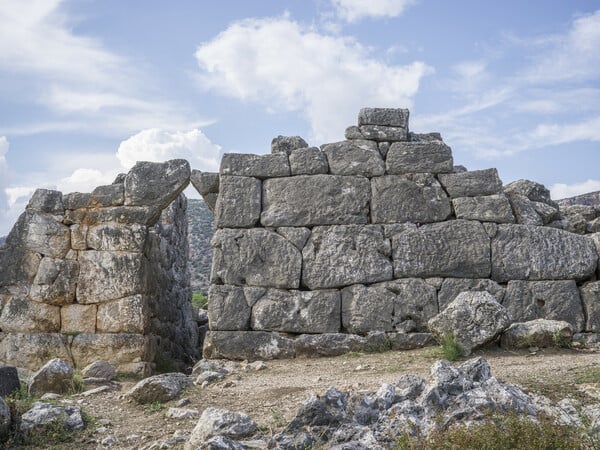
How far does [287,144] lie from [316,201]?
3.36 feet

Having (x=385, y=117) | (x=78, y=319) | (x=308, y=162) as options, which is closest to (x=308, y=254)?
(x=308, y=162)

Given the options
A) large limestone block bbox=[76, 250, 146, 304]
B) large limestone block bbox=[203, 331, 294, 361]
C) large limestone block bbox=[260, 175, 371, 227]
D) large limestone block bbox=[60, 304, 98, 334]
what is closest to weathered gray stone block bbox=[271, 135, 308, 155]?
large limestone block bbox=[260, 175, 371, 227]

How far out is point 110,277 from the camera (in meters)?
9.39

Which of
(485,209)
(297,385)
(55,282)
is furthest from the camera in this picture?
(55,282)

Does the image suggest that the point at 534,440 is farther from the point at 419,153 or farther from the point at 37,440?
the point at 419,153

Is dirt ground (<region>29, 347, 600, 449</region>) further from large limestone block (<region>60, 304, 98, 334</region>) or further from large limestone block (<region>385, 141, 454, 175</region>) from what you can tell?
large limestone block (<region>385, 141, 454, 175</region>)

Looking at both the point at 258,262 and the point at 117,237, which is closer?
the point at 258,262

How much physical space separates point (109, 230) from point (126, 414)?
4.14 meters

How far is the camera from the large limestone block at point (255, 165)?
9109 mm

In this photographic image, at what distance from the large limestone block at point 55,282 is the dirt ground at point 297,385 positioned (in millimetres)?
2655

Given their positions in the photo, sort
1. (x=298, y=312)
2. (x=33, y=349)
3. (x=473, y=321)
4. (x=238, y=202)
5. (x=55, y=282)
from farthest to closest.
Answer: (x=55, y=282), (x=33, y=349), (x=238, y=202), (x=298, y=312), (x=473, y=321)

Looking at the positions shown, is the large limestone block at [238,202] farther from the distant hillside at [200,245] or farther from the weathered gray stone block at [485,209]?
the distant hillside at [200,245]

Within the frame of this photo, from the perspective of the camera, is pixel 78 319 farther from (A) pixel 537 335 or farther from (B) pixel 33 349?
(A) pixel 537 335

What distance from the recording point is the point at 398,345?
8422 millimetres
